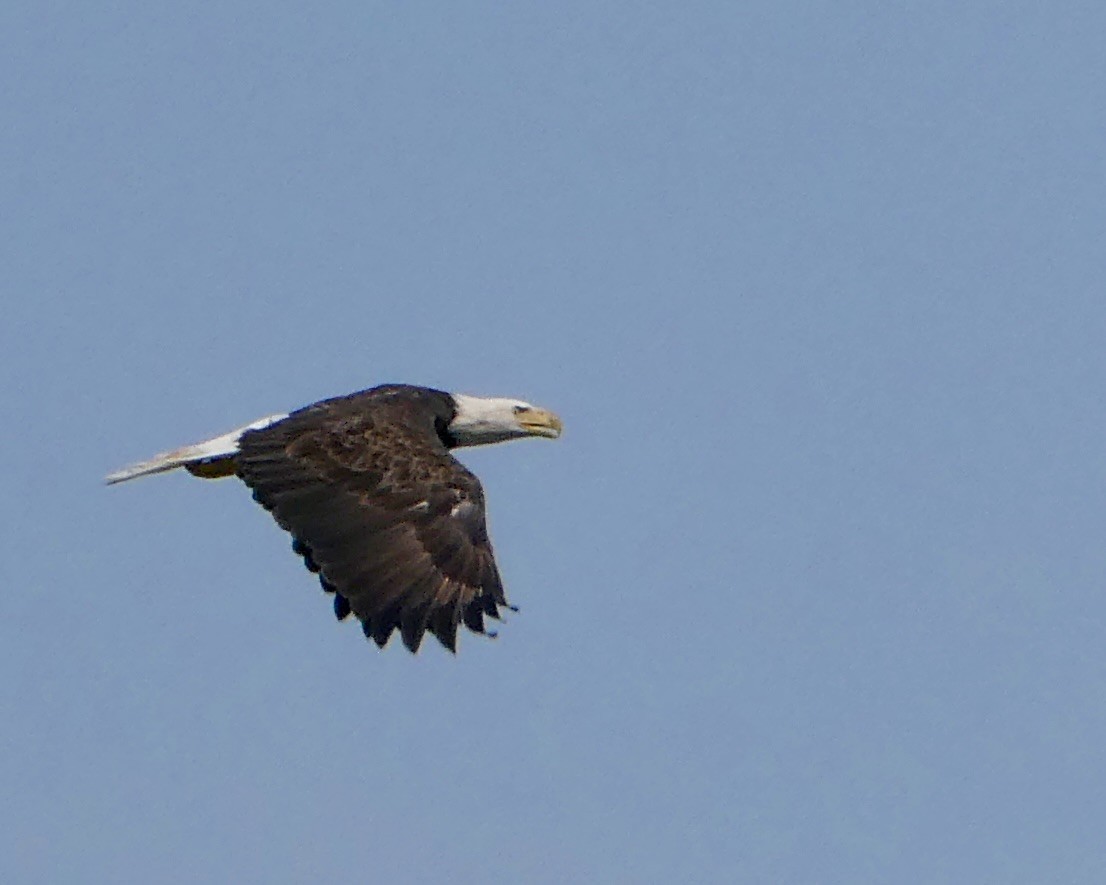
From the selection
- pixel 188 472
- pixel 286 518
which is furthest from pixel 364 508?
pixel 188 472

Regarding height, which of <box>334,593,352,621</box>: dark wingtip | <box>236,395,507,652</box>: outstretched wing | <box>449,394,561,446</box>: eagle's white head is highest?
<box>449,394,561,446</box>: eagle's white head

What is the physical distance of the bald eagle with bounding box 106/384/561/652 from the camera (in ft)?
57.5

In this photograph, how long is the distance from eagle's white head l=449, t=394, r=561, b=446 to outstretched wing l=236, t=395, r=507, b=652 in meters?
1.49

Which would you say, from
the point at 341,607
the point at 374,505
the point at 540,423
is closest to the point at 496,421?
the point at 540,423

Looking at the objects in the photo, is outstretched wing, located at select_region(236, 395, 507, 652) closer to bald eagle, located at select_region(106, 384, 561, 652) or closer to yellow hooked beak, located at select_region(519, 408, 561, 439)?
bald eagle, located at select_region(106, 384, 561, 652)

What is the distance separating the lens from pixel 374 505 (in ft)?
59.7

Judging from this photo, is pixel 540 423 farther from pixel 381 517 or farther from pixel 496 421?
pixel 381 517

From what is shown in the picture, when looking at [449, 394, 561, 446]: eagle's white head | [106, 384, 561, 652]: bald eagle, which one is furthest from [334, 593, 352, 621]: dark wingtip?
[449, 394, 561, 446]: eagle's white head

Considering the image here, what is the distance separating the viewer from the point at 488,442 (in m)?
21.1

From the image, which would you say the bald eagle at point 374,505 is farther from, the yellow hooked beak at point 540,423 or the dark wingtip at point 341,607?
the yellow hooked beak at point 540,423

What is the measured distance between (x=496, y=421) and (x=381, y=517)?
303 cm

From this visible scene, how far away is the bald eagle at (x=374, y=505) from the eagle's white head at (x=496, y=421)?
2.78 ft

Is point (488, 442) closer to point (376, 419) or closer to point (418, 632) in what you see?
point (376, 419)

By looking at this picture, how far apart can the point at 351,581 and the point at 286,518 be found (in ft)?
2.63
